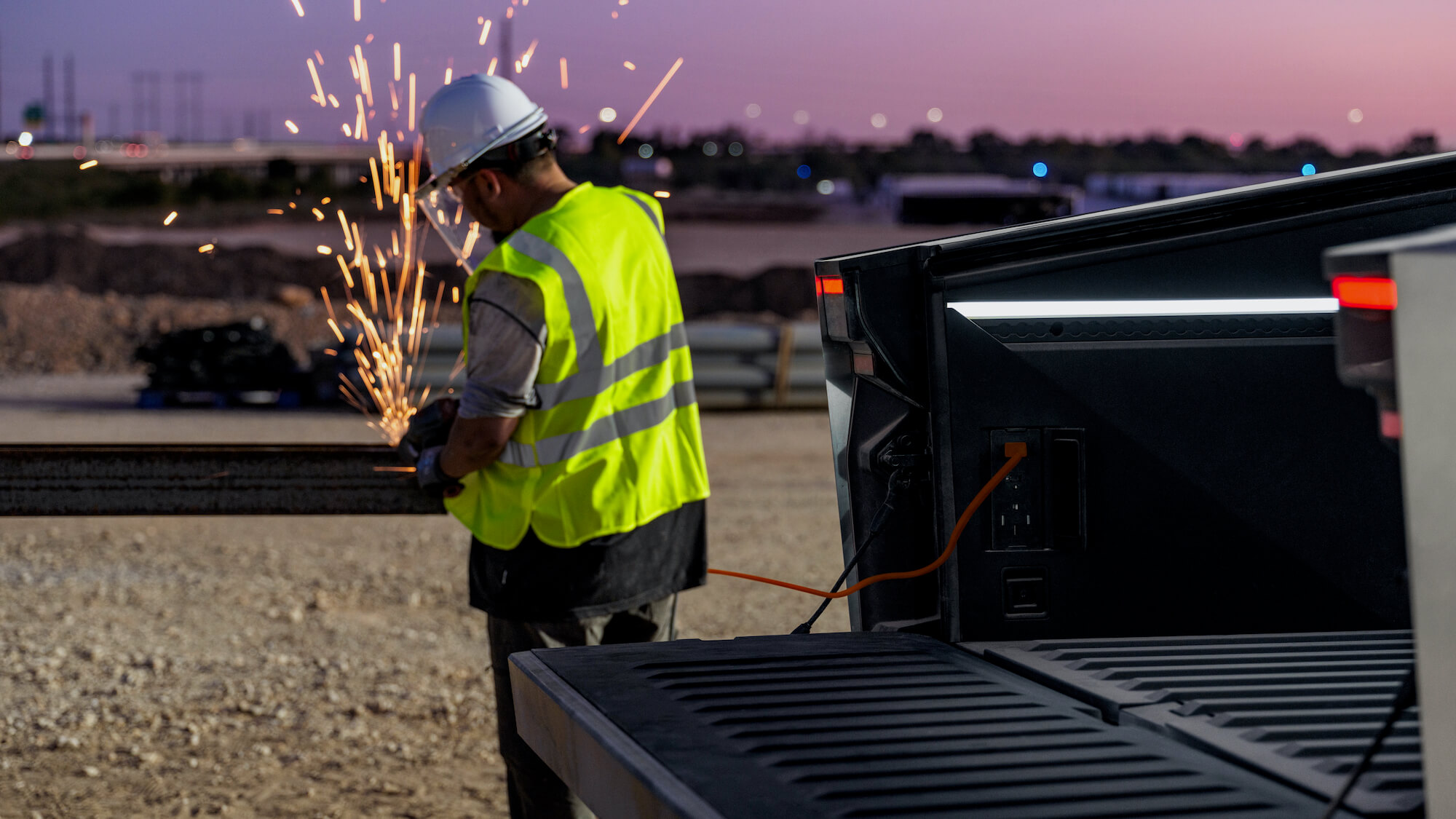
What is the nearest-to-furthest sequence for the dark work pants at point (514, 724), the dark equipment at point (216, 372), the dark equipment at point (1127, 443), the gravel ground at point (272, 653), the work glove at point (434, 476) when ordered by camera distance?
the dark equipment at point (1127, 443)
the dark work pants at point (514, 724)
the work glove at point (434, 476)
the gravel ground at point (272, 653)
the dark equipment at point (216, 372)

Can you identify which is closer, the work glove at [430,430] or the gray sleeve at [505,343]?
the gray sleeve at [505,343]

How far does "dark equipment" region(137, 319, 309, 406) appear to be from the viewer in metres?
15.3

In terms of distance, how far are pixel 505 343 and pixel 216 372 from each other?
13.0 metres

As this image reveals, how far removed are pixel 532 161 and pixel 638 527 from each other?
1020 millimetres

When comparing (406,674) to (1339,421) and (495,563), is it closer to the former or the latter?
(495,563)

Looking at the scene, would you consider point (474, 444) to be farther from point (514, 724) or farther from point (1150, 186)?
point (1150, 186)

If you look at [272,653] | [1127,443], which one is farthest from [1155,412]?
[272,653]

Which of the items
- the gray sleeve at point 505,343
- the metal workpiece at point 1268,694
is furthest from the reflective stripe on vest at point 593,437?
the metal workpiece at point 1268,694

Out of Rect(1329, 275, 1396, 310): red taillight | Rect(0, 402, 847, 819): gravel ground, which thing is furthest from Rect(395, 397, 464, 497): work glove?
Rect(1329, 275, 1396, 310): red taillight

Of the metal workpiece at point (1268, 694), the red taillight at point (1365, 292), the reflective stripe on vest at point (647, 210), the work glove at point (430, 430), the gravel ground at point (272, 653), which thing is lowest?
the gravel ground at point (272, 653)

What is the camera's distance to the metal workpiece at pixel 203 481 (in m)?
4.15

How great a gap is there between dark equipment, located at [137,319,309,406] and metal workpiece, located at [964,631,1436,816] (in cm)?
1376

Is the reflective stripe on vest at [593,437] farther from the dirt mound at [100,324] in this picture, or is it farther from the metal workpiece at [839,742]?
the dirt mound at [100,324]

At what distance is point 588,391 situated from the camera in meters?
3.54
